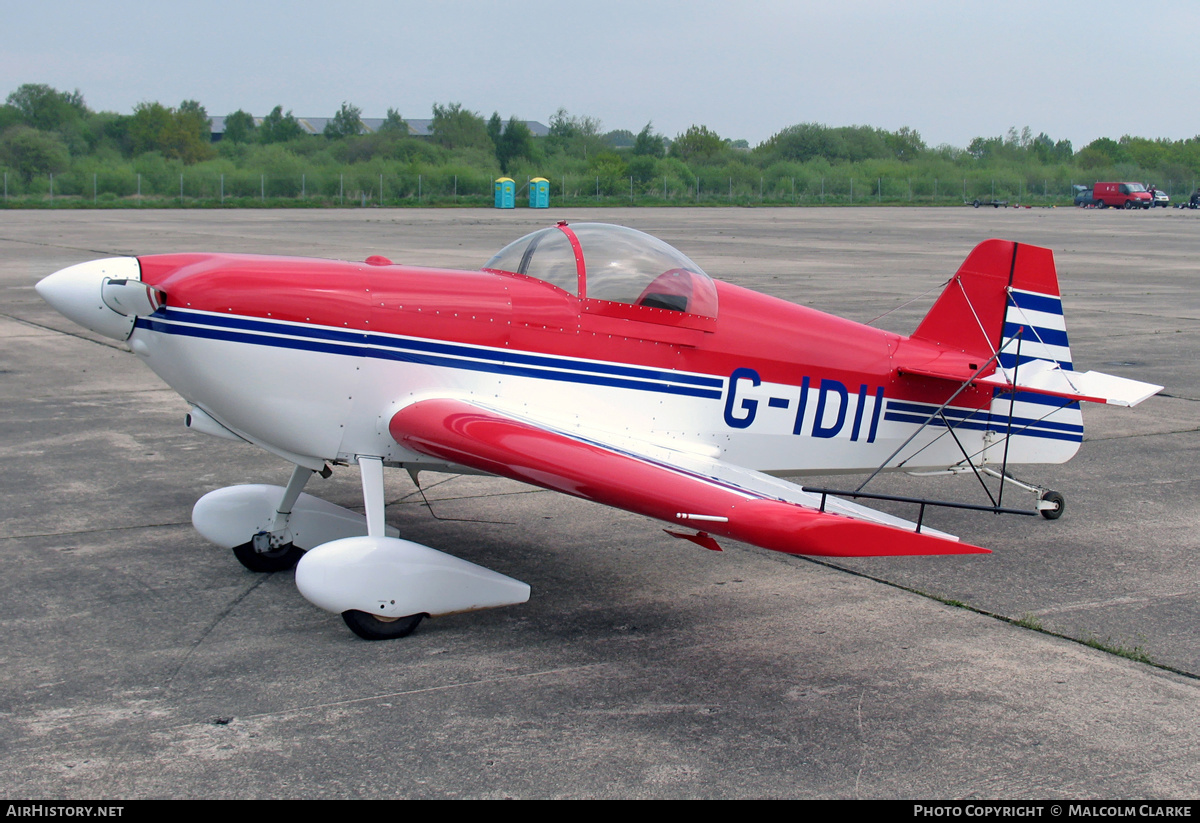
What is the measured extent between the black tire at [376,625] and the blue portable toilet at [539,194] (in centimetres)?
5203

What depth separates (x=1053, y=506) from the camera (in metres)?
7.41

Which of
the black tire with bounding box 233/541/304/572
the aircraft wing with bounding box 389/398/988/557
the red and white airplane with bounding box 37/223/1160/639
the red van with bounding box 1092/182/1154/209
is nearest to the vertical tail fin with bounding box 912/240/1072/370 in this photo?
the red and white airplane with bounding box 37/223/1160/639

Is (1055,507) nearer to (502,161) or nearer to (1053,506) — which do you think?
(1053,506)

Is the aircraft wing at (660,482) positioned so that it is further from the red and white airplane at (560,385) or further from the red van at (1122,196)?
the red van at (1122,196)

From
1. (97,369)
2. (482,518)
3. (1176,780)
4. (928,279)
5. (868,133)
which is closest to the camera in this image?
(1176,780)

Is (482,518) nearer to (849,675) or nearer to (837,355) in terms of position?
(837,355)

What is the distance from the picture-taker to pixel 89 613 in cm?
545

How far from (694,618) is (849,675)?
0.93 m

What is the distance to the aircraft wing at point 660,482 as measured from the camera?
436 cm

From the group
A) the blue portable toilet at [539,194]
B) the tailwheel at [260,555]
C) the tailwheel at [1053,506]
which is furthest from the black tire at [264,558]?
the blue portable toilet at [539,194]

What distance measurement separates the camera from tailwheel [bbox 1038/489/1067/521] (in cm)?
740

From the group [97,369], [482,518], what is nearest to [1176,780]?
[482,518]

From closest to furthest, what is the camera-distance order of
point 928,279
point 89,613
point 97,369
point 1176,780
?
1. point 1176,780
2. point 89,613
3. point 97,369
4. point 928,279

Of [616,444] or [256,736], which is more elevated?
[616,444]
